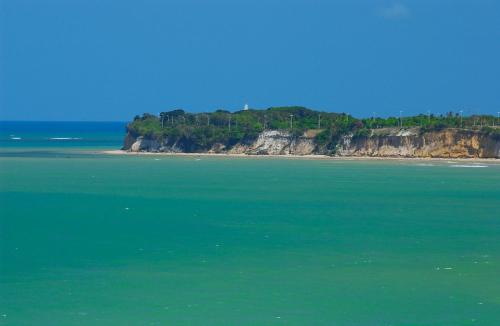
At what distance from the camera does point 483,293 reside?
2505 centimetres

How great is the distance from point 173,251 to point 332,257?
16.0ft

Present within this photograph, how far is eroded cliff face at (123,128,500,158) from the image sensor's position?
9688 centimetres

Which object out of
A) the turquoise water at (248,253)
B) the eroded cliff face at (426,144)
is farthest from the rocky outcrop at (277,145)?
the turquoise water at (248,253)

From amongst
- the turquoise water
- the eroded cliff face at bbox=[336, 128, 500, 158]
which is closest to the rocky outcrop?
the eroded cliff face at bbox=[336, 128, 500, 158]

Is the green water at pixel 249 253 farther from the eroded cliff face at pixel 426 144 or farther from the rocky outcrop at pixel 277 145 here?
the rocky outcrop at pixel 277 145

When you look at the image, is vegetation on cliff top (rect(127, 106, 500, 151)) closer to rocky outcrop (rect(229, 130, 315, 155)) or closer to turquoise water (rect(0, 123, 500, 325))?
rocky outcrop (rect(229, 130, 315, 155))

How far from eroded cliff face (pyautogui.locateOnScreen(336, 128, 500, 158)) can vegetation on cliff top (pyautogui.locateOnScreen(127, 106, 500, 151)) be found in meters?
0.86

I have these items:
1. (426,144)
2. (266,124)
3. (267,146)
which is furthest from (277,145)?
(426,144)

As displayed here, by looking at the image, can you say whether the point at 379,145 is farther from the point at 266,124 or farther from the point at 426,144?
the point at 266,124

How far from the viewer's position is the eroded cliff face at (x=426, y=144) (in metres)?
96.2

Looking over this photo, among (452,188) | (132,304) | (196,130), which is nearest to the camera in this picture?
(132,304)

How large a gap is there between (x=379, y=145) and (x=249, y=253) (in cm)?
7117

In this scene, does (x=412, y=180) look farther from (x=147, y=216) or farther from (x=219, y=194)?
(x=147, y=216)

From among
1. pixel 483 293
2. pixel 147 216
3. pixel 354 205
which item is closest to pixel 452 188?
pixel 354 205
